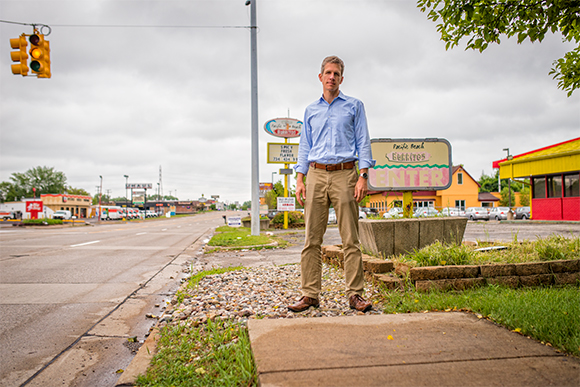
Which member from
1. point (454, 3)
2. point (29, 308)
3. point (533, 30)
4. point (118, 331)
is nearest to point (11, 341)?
point (118, 331)

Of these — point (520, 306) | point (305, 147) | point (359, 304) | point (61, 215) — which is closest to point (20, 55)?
point (305, 147)

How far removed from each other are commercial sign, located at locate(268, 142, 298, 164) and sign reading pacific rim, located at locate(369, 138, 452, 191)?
584 inches

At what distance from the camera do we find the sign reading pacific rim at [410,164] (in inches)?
254

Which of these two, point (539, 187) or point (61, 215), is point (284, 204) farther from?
point (61, 215)

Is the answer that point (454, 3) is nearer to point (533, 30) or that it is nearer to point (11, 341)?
point (533, 30)

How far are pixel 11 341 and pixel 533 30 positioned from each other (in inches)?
236

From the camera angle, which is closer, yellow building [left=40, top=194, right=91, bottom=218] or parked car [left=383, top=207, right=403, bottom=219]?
parked car [left=383, top=207, right=403, bottom=219]

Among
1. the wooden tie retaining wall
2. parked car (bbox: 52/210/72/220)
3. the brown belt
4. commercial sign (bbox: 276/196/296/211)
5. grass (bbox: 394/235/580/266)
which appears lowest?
parked car (bbox: 52/210/72/220)

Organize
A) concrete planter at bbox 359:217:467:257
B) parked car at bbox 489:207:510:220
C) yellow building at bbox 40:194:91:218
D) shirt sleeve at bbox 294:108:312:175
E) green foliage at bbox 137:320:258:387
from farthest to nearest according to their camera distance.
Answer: yellow building at bbox 40:194:91:218 → parked car at bbox 489:207:510:220 → concrete planter at bbox 359:217:467:257 → shirt sleeve at bbox 294:108:312:175 → green foliage at bbox 137:320:258:387

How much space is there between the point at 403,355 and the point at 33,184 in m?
127

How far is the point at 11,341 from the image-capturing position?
10.7ft

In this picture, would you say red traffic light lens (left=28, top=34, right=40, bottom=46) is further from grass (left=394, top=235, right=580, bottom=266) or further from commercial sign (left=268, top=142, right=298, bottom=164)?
commercial sign (left=268, top=142, right=298, bottom=164)

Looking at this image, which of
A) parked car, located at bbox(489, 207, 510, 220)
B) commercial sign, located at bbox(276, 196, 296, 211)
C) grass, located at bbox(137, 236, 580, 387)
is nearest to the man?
grass, located at bbox(137, 236, 580, 387)

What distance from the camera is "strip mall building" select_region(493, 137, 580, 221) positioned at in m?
22.9
